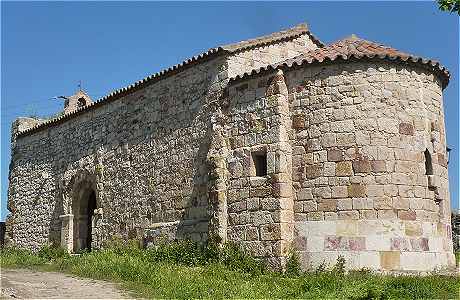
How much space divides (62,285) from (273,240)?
4092mm

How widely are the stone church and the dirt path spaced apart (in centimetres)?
297

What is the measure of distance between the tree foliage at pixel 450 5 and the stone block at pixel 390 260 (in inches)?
183

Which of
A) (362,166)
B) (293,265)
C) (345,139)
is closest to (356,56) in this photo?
(345,139)

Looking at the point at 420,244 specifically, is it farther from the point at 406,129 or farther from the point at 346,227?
the point at 406,129

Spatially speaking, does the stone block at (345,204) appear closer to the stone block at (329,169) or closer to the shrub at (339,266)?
the stone block at (329,169)

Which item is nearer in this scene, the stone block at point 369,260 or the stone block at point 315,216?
the stone block at point 369,260

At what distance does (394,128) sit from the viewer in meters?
11.2

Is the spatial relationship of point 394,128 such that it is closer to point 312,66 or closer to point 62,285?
point 312,66

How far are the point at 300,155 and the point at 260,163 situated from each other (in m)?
0.98

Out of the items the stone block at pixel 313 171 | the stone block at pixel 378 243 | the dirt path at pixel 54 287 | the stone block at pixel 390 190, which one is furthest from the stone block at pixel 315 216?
the dirt path at pixel 54 287

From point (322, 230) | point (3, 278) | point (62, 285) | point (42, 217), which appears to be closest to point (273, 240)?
point (322, 230)

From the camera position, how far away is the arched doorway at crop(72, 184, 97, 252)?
57.3 ft

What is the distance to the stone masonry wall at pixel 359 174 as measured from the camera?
10.8 meters

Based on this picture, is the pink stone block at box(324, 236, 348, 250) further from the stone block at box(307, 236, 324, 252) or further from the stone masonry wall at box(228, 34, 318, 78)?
the stone masonry wall at box(228, 34, 318, 78)
